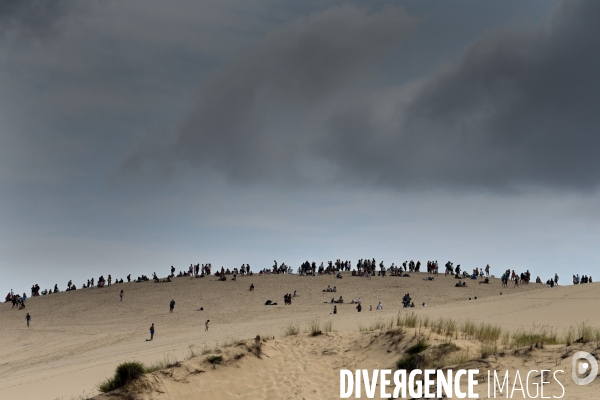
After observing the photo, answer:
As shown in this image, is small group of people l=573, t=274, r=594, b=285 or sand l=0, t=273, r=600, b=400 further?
small group of people l=573, t=274, r=594, b=285

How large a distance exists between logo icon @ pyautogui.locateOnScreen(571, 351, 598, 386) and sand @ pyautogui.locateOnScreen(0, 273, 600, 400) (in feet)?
15.9

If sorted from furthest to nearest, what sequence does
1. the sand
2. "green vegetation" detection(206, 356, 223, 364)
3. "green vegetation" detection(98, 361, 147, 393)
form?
"green vegetation" detection(206, 356, 223, 364) → the sand → "green vegetation" detection(98, 361, 147, 393)

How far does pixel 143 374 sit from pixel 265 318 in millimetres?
25344

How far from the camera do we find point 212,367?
15.8 meters

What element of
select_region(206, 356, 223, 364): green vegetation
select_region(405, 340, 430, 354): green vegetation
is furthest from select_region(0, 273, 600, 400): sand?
select_region(405, 340, 430, 354): green vegetation

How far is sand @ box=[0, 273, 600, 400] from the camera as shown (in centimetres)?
1580

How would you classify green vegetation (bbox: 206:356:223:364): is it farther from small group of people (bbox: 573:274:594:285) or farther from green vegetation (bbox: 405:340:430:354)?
small group of people (bbox: 573:274:594:285)

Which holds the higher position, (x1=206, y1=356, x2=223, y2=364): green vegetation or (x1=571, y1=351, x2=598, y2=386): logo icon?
(x1=571, y1=351, x2=598, y2=386): logo icon

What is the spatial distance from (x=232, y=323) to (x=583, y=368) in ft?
99.0

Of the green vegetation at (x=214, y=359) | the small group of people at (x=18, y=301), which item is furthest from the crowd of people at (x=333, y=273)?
the green vegetation at (x=214, y=359)

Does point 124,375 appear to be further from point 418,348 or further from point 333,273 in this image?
point 333,273

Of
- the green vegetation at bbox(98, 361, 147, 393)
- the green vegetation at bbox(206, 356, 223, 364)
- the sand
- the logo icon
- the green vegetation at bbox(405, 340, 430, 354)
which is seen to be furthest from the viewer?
the green vegetation at bbox(206, 356, 223, 364)

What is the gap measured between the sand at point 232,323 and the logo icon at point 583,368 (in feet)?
15.9

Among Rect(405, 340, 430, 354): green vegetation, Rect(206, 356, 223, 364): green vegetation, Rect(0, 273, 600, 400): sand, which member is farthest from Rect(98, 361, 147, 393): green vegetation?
Rect(405, 340, 430, 354): green vegetation
